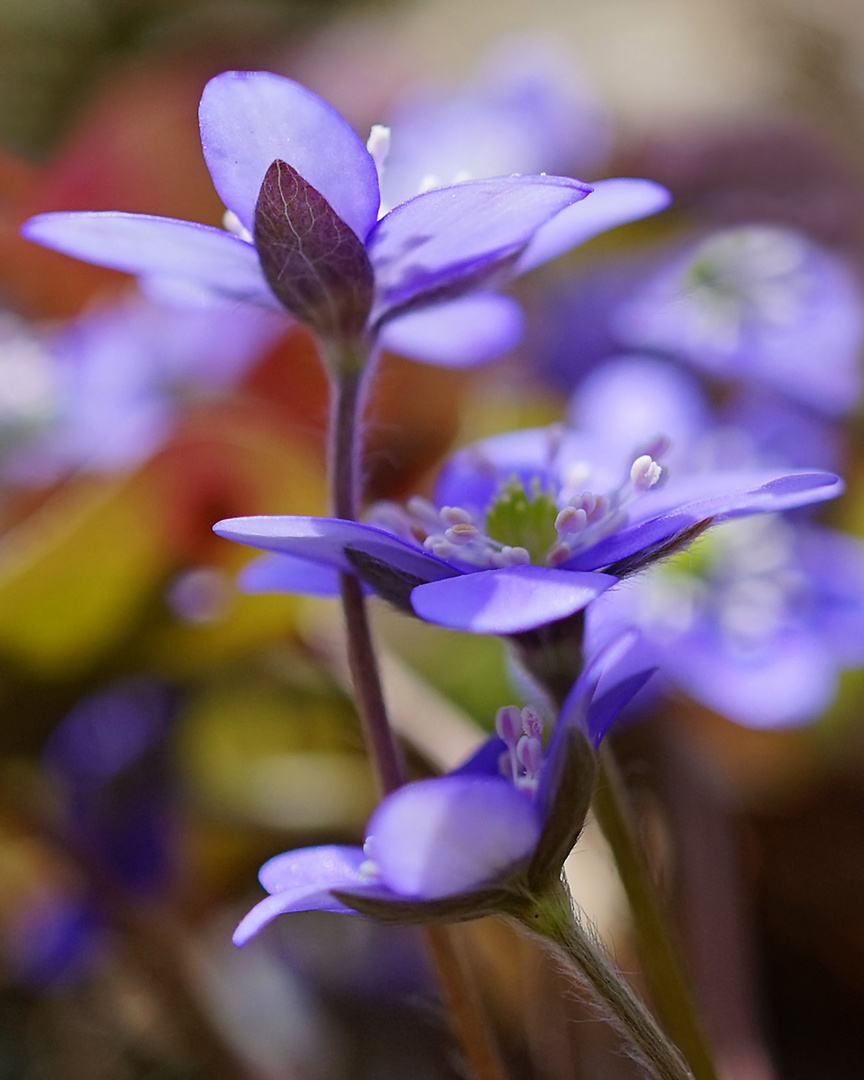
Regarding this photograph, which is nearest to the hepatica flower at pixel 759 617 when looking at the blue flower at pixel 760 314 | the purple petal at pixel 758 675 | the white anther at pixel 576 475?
the purple petal at pixel 758 675

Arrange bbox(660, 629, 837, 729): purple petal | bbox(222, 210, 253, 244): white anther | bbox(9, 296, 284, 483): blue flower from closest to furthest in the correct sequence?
bbox(222, 210, 253, 244): white anther
bbox(660, 629, 837, 729): purple petal
bbox(9, 296, 284, 483): blue flower

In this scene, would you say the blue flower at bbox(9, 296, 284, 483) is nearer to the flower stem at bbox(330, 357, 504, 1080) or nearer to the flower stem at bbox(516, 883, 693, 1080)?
the flower stem at bbox(330, 357, 504, 1080)

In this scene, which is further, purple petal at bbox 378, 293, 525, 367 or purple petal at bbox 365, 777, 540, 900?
purple petal at bbox 378, 293, 525, 367

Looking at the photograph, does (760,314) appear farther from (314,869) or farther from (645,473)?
(314,869)

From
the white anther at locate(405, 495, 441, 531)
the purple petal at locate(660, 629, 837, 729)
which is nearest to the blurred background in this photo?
the purple petal at locate(660, 629, 837, 729)

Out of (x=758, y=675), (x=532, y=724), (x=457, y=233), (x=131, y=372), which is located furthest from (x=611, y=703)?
(x=131, y=372)

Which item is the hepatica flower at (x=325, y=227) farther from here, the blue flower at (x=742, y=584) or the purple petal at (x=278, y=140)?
the blue flower at (x=742, y=584)
